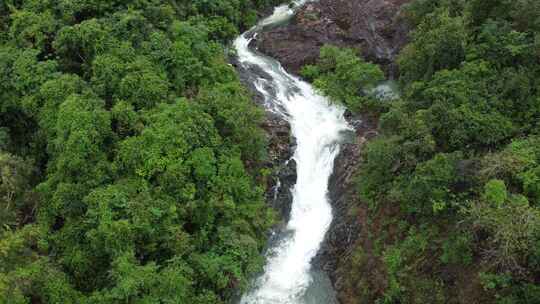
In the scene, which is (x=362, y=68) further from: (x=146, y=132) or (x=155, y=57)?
(x=146, y=132)

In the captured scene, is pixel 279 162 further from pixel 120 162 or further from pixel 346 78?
pixel 120 162

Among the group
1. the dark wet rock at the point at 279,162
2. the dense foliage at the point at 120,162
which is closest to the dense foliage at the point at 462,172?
the dark wet rock at the point at 279,162

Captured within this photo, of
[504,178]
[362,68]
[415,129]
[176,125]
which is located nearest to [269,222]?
[176,125]

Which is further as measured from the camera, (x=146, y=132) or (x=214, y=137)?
(x=214, y=137)

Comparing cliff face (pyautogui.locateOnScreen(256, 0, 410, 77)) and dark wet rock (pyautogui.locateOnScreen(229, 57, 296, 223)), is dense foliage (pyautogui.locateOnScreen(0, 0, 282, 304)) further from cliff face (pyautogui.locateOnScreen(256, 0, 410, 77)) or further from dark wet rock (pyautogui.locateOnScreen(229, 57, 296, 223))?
cliff face (pyautogui.locateOnScreen(256, 0, 410, 77))

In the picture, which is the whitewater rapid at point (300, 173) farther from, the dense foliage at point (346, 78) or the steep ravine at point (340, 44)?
the dense foliage at point (346, 78)

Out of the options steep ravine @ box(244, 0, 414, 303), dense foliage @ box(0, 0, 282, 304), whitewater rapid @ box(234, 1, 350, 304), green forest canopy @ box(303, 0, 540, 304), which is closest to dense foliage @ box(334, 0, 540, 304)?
green forest canopy @ box(303, 0, 540, 304)
